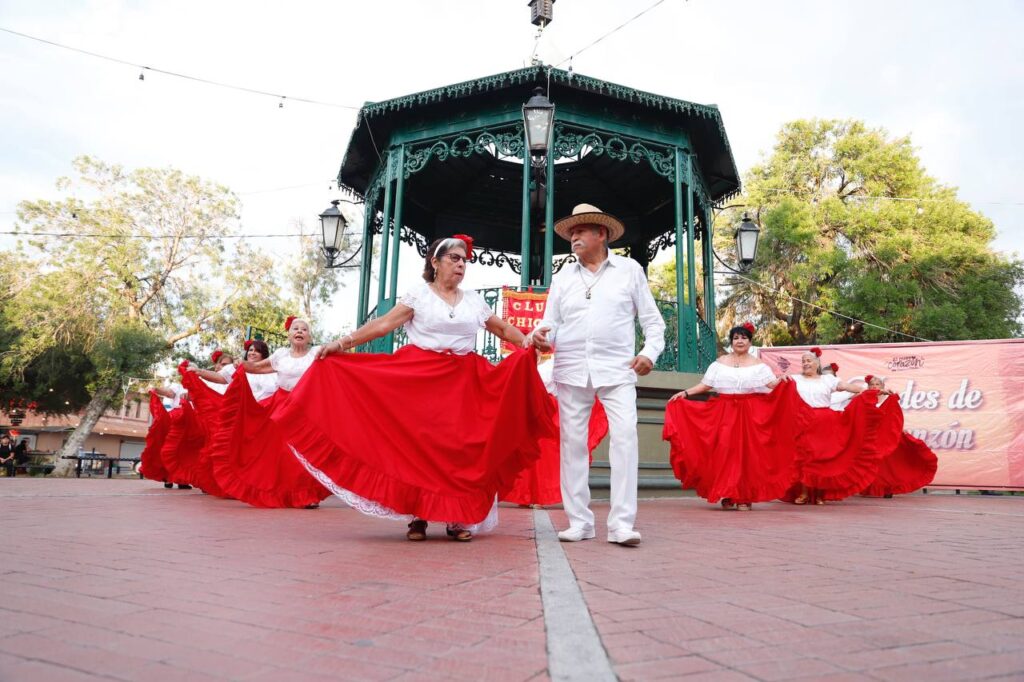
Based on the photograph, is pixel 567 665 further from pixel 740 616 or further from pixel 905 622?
pixel 905 622

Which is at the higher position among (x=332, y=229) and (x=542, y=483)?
(x=332, y=229)

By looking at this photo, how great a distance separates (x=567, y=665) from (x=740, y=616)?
0.83m

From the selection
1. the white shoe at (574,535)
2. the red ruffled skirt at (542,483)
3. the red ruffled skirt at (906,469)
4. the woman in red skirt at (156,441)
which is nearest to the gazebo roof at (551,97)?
the woman in red skirt at (156,441)

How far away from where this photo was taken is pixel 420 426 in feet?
14.6

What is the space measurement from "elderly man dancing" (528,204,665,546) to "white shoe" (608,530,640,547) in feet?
0.06

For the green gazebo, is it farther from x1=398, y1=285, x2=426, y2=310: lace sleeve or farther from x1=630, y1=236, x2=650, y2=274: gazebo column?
x1=398, y1=285, x2=426, y2=310: lace sleeve

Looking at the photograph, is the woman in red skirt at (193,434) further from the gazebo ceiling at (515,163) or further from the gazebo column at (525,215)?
the gazebo ceiling at (515,163)

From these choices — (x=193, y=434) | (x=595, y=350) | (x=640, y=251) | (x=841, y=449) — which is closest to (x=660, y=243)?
(x=640, y=251)

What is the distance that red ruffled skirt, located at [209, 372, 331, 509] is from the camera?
6.80 metres

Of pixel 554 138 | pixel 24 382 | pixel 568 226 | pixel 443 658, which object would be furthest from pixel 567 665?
pixel 24 382

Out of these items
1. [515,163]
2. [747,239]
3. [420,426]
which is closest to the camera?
[420,426]

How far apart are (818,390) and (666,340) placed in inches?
105

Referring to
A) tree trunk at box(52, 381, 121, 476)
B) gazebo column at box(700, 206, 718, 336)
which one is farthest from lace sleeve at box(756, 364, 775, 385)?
tree trunk at box(52, 381, 121, 476)

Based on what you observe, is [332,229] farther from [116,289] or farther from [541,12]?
[116,289]
